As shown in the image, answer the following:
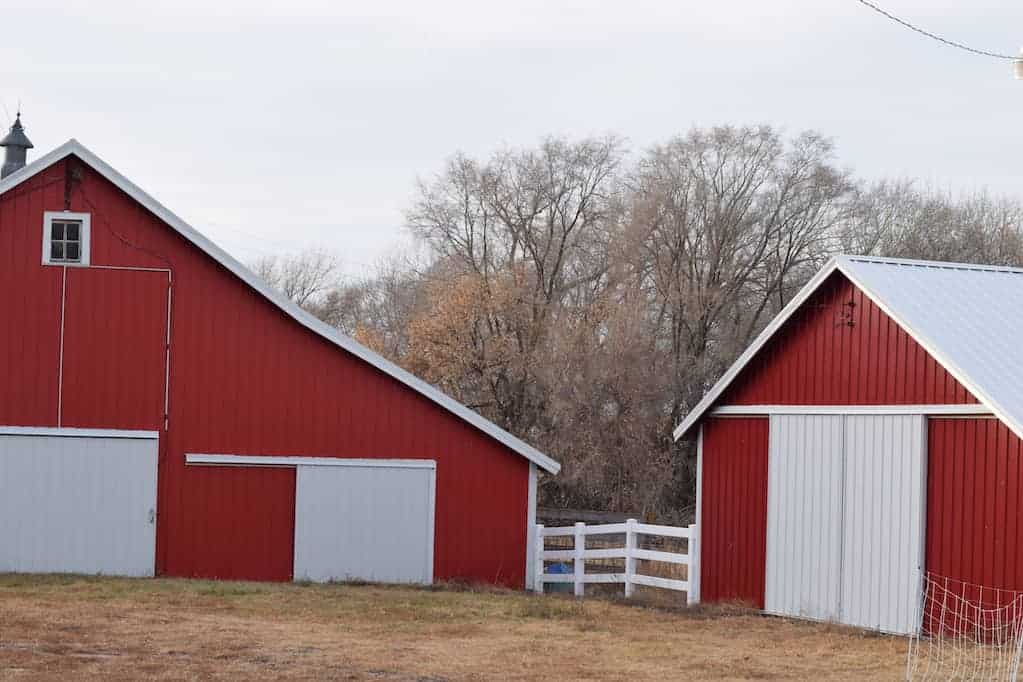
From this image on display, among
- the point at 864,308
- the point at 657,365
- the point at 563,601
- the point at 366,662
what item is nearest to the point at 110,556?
the point at 563,601

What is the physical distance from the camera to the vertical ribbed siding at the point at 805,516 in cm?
2031

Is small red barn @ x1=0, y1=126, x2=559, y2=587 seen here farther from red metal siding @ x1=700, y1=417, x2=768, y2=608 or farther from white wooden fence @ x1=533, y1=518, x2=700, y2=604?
red metal siding @ x1=700, y1=417, x2=768, y2=608

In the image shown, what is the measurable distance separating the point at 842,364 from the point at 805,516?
82.5 inches

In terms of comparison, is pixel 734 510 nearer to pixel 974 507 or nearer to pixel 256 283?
pixel 974 507

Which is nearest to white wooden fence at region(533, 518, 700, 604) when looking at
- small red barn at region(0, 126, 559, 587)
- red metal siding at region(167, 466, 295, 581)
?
small red barn at region(0, 126, 559, 587)

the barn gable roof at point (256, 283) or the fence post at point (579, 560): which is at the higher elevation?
the barn gable roof at point (256, 283)

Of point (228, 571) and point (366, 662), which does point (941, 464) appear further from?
point (228, 571)

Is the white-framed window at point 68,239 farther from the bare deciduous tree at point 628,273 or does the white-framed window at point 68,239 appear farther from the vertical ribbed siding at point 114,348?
the bare deciduous tree at point 628,273

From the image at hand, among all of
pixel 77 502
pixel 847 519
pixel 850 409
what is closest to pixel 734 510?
pixel 847 519

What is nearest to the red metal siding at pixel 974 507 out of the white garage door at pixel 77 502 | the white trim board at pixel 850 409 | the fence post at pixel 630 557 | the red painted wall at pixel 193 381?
the white trim board at pixel 850 409

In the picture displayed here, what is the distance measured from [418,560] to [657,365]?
23695 millimetres

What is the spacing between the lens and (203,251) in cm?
2261

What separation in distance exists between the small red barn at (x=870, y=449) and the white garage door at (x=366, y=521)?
406cm

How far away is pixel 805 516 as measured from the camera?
20828mm
